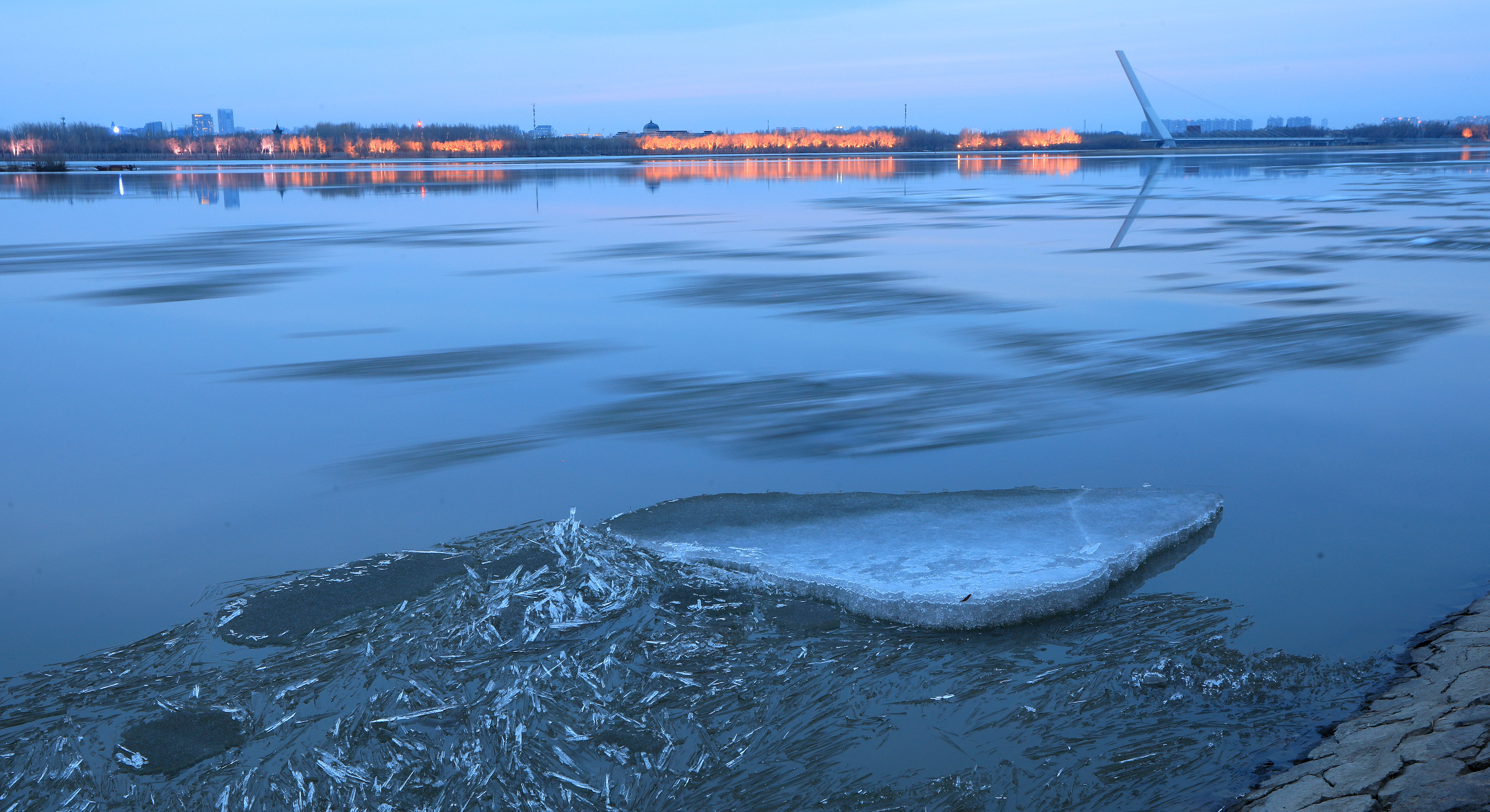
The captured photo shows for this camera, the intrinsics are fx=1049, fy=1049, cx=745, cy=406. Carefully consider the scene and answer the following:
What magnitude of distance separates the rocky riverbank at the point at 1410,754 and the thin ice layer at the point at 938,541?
3.89ft

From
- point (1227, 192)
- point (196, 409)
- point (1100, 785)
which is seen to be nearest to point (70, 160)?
point (1227, 192)

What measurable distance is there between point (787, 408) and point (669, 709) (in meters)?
4.11

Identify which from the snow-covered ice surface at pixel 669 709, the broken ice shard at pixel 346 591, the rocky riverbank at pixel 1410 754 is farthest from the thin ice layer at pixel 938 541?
the rocky riverbank at pixel 1410 754

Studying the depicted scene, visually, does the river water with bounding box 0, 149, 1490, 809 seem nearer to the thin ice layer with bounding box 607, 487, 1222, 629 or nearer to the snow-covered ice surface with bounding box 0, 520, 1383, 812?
the snow-covered ice surface with bounding box 0, 520, 1383, 812

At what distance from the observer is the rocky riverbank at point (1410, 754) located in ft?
9.68

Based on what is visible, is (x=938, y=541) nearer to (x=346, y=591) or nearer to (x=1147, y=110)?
(x=346, y=591)

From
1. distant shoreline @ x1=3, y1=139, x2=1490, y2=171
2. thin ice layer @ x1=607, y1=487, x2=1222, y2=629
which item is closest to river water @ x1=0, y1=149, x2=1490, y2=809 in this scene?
thin ice layer @ x1=607, y1=487, x2=1222, y2=629

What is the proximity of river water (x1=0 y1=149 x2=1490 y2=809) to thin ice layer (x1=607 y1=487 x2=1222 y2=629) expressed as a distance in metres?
0.21

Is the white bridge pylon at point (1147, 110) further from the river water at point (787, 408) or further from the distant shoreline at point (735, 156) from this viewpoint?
the river water at point (787, 408)

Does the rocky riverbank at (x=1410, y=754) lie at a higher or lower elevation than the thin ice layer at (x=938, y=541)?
lower

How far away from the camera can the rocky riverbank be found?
2951 millimetres

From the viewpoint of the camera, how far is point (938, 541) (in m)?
4.95

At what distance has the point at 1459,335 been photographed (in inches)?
391

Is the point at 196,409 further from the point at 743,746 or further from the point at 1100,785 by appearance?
the point at 1100,785
